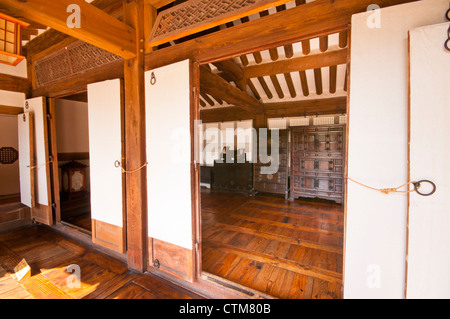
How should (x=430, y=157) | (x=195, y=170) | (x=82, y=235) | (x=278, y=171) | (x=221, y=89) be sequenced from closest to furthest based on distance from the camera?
(x=430, y=157), (x=195, y=170), (x=82, y=235), (x=221, y=89), (x=278, y=171)

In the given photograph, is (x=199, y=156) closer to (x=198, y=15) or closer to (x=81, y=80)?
(x=198, y=15)

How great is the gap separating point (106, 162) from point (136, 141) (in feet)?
2.12

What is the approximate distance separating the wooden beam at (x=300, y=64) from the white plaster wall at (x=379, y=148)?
9.74ft

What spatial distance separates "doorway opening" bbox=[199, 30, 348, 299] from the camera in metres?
2.29

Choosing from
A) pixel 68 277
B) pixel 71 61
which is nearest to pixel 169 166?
pixel 68 277

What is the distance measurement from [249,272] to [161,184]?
133cm

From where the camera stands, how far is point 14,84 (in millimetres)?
3457

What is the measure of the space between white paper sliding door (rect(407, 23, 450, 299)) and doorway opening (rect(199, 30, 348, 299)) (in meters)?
0.93

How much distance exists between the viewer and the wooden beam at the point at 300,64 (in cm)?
388

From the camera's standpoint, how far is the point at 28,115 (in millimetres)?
3365

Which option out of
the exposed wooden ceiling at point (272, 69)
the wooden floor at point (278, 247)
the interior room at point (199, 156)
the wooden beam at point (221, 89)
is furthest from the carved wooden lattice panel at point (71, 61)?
the wooden floor at point (278, 247)

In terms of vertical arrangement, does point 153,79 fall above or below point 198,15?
below
